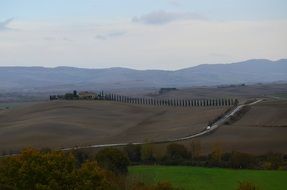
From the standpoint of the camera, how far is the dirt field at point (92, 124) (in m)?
68.6

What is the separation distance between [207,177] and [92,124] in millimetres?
43460

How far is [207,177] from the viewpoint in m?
43.9

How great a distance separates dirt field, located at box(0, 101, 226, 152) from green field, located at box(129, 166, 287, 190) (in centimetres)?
1863

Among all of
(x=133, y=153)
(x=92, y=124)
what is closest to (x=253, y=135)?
(x=133, y=153)

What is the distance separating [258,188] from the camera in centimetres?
3703

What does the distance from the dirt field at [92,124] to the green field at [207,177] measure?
18.6 metres

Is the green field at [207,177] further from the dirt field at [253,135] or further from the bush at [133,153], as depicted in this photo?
the dirt field at [253,135]

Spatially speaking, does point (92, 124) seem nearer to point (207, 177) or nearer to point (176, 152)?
point (176, 152)

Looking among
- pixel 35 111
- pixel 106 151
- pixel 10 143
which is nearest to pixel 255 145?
pixel 106 151

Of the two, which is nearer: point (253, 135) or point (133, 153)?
point (133, 153)

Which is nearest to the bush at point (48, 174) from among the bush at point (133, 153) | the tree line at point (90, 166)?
the tree line at point (90, 166)

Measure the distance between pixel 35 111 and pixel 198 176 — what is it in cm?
6498

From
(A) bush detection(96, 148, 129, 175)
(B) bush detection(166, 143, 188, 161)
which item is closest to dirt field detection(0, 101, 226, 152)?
(B) bush detection(166, 143, 188, 161)

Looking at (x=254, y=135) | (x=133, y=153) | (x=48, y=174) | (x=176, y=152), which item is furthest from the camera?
(x=254, y=135)
